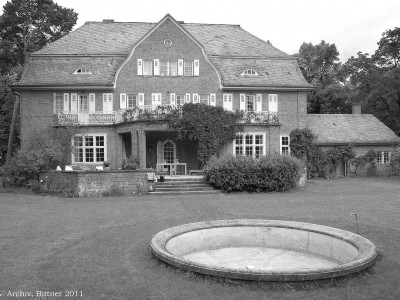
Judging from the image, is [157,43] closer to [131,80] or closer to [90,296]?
[131,80]

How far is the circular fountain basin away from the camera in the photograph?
8.58 meters

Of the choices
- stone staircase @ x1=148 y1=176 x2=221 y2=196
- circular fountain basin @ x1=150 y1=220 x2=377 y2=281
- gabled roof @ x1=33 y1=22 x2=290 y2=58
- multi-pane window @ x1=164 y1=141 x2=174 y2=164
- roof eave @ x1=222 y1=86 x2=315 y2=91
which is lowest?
circular fountain basin @ x1=150 y1=220 x2=377 y2=281

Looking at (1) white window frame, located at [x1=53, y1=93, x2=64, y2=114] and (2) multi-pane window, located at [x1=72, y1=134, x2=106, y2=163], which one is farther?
(1) white window frame, located at [x1=53, y1=93, x2=64, y2=114]

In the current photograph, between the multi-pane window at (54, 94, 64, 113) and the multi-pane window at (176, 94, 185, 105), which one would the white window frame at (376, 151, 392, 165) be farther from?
the multi-pane window at (54, 94, 64, 113)

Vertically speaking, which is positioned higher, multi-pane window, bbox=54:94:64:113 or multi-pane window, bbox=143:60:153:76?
multi-pane window, bbox=143:60:153:76

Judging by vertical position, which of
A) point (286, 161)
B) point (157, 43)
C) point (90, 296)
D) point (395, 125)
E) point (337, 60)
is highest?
point (337, 60)

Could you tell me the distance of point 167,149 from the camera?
29125 mm

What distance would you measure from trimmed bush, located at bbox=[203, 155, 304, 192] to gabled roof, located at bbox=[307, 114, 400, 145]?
11.0m

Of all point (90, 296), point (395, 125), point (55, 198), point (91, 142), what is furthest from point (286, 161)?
point (395, 125)

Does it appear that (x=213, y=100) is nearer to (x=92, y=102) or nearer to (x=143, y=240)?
(x=92, y=102)

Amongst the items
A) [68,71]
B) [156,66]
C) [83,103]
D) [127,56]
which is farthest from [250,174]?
[68,71]

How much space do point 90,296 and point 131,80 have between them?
23583 mm

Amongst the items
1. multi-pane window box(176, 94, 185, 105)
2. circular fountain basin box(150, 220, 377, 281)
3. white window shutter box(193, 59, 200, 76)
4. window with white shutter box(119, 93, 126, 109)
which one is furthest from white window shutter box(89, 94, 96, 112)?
circular fountain basin box(150, 220, 377, 281)

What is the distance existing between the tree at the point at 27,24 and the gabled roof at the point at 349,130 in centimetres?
2382
